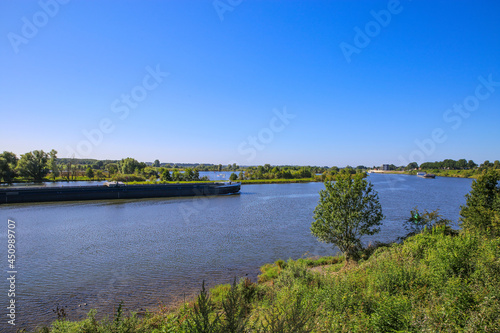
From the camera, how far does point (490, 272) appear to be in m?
8.51

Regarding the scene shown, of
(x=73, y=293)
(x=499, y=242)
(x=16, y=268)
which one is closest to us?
(x=499, y=242)

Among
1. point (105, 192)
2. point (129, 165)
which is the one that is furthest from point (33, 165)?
point (105, 192)

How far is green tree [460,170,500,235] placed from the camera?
2150cm

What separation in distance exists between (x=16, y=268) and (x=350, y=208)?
25.5 meters

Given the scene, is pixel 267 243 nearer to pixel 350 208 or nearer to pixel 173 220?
pixel 350 208

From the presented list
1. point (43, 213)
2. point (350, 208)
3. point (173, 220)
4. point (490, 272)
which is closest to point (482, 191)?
point (350, 208)

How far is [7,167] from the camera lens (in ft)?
264

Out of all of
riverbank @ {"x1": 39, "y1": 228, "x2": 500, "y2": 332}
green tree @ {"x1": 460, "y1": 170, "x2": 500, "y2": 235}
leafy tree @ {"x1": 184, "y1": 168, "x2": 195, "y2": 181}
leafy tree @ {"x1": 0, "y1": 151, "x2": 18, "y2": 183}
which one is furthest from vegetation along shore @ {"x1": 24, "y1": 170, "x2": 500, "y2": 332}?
leafy tree @ {"x1": 0, "y1": 151, "x2": 18, "y2": 183}

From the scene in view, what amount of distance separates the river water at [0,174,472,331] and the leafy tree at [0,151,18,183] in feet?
156

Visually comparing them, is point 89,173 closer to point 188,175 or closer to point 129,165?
point 129,165

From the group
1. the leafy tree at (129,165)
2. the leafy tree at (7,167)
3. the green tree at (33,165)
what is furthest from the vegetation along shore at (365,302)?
the leafy tree at (129,165)

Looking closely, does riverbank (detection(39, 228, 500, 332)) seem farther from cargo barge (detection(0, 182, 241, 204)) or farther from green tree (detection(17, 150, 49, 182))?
green tree (detection(17, 150, 49, 182))

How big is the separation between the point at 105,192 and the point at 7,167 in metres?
44.0

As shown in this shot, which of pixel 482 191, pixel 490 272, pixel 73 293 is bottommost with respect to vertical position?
pixel 73 293
